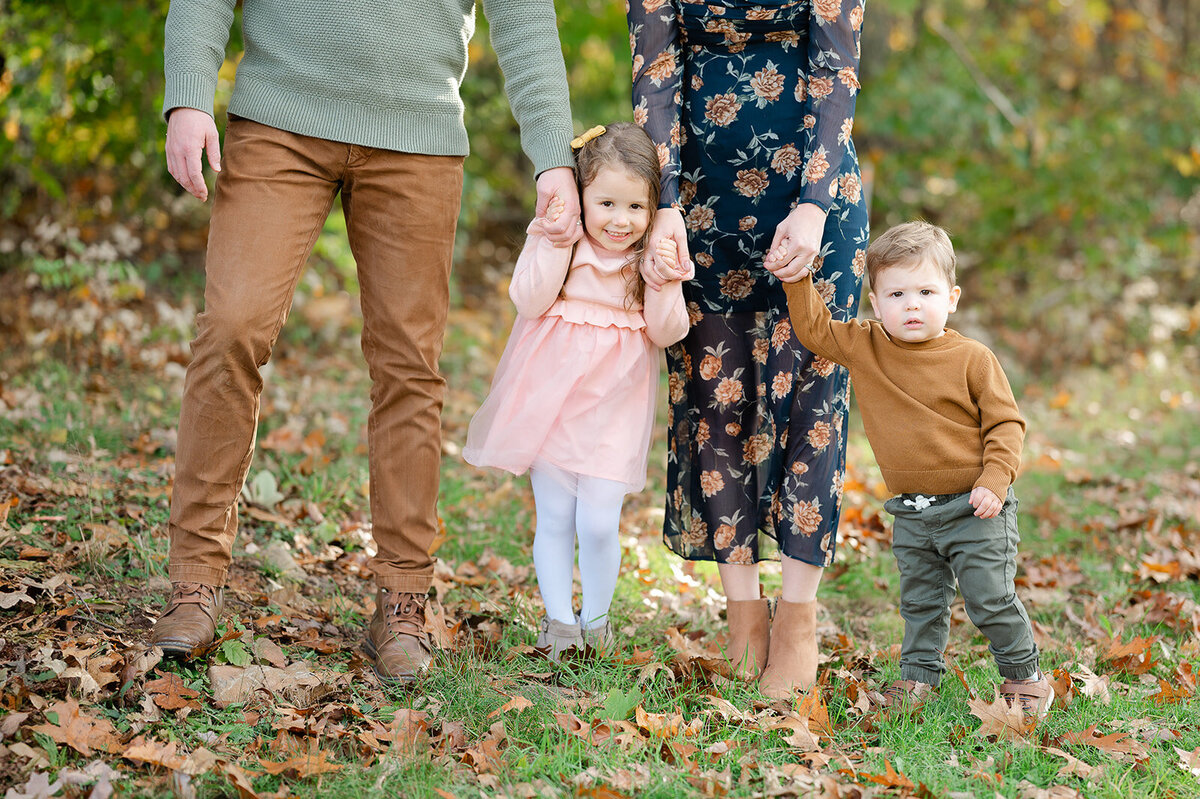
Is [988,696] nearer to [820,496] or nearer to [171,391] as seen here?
[820,496]

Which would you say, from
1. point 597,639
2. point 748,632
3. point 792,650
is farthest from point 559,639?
point 792,650

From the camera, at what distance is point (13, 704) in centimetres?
238

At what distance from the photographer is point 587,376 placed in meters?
2.93

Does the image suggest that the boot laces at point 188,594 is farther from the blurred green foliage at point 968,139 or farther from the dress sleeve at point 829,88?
the blurred green foliage at point 968,139

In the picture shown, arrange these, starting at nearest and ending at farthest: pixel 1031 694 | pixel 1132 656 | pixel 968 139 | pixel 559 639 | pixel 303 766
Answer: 1. pixel 303 766
2. pixel 1031 694
3. pixel 559 639
4. pixel 1132 656
5. pixel 968 139

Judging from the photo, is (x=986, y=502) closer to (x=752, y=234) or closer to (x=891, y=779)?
(x=891, y=779)

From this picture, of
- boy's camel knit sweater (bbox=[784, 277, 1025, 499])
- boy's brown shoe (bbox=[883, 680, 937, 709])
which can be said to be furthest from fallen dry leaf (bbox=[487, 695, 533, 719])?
boy's camel knit sweater (bbox=[784, 277, 1025, 499])

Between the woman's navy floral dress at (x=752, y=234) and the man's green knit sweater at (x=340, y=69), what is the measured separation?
1.27ft

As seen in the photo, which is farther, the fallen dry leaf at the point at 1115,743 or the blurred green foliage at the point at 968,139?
the blurred green foliage at the point at 968,139

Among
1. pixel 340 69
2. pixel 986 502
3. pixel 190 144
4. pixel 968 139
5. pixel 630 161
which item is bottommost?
pixel 986 502

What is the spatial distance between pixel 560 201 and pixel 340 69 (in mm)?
671

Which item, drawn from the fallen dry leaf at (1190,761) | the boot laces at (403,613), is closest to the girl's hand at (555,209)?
the boot laces at (403,613)

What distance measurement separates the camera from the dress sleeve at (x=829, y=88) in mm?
2764

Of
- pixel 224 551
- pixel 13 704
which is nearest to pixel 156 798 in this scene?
pixel 13 704
